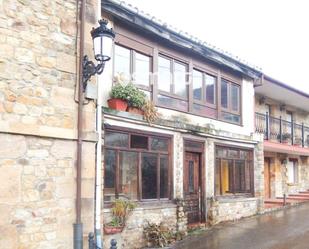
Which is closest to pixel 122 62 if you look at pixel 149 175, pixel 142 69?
pixel 142 69

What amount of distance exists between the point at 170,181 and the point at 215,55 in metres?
4.42

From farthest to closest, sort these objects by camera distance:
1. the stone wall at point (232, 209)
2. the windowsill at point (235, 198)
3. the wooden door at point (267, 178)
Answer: the wooden door at point (267, 178), the windowsill at point (235, 198), the stone wall at point (232, 209)

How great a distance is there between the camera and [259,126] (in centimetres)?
1780

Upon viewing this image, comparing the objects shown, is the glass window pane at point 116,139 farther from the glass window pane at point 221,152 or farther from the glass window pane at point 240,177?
the glass window pane at point 240,177

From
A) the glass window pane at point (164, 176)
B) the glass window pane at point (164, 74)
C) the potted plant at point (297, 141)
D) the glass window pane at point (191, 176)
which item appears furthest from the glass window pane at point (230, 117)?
the potted plant at point (297, 141)

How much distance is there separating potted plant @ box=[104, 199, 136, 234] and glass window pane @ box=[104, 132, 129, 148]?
1322 mm

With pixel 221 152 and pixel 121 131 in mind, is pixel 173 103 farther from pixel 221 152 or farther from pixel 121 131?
pixel 221 152

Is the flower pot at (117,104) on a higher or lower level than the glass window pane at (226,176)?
higher

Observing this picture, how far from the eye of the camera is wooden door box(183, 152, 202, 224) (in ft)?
39.6

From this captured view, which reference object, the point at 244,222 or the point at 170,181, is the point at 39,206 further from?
the point at 244,222

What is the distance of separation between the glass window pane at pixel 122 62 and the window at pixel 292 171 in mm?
13749

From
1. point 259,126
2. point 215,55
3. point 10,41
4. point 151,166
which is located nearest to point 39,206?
point 10,41

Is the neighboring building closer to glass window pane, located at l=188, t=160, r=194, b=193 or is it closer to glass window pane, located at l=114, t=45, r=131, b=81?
glass window pane, located at l=188, t=160, r=194, b=193

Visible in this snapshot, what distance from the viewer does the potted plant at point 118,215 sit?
29.8 ft
